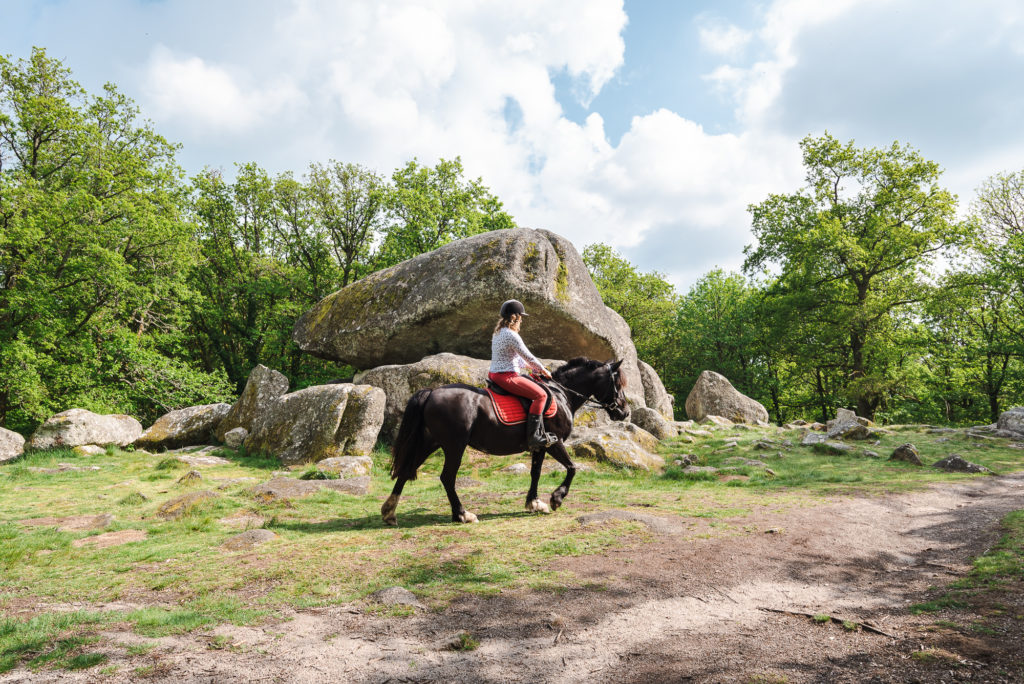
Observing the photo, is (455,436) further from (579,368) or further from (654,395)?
(654,395)

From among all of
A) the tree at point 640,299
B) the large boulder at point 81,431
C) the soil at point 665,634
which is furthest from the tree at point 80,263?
the tree at point 640,299

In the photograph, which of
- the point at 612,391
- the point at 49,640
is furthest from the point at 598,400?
the point at 49,640

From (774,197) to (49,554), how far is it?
3530cm

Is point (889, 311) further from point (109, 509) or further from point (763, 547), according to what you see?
point (109, 509)

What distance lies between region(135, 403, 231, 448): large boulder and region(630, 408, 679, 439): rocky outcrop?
524 inches

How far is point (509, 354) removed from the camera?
7.94m

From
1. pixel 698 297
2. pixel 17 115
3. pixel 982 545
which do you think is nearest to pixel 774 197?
pixel 698 297

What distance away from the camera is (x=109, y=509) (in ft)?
26.9

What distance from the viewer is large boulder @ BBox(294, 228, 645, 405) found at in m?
15.8

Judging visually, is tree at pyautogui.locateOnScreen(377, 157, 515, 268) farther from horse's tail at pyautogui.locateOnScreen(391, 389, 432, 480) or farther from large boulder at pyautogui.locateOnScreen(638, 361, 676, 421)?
horse's tail at pyautogui.locateOnScreen(391, 389, 432, 480)

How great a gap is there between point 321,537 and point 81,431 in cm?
1147

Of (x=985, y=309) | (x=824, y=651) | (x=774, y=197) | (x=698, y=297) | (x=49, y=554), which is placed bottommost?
(x=49, y=554)

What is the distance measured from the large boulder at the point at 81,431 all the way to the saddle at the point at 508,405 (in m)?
12.7

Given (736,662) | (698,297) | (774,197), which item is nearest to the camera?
(736,662)
